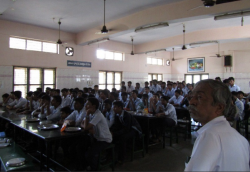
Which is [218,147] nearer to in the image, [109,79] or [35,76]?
[35,76]

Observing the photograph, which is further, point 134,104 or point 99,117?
point 134,104

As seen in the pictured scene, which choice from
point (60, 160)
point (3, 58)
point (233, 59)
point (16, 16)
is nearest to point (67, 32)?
point (16, 16)

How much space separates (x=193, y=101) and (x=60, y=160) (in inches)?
143

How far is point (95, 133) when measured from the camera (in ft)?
10.7

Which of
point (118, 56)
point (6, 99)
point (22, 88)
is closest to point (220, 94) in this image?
point (6, 99)

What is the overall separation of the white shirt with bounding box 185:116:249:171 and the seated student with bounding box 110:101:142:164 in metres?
2.89

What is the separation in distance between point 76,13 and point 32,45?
9.31 ft

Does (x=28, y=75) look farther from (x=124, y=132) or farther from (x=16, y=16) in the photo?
(x=124, y=132)

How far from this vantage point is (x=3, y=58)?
691cm

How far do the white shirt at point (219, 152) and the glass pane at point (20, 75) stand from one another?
807cm

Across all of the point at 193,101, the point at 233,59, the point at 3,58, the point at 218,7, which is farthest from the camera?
the point at 233,59

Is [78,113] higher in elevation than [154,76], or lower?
lower

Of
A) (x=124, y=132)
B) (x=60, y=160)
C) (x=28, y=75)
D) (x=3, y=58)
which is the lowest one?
(x=60, y=160)

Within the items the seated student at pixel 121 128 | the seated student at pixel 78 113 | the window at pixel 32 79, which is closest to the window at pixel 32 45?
the window at pixel 32 79
